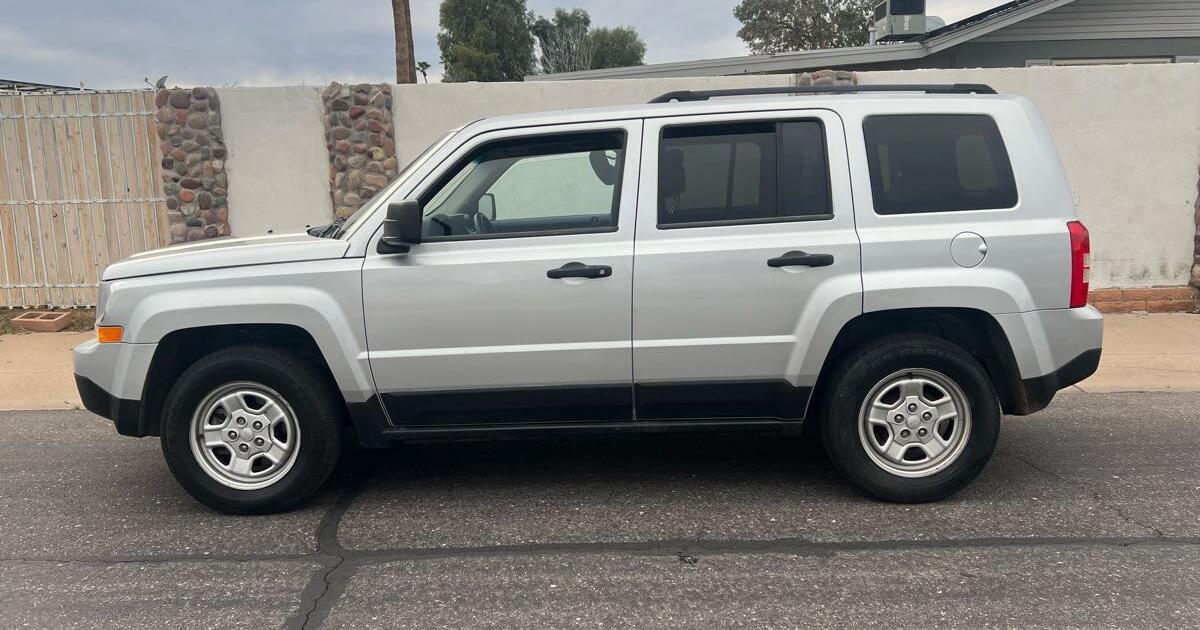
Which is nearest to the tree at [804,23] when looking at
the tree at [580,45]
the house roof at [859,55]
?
the tree at [580,45]

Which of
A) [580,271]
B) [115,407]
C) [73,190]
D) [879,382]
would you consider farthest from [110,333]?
[73,190]

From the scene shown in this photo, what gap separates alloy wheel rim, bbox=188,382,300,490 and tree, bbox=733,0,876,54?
43316 mm

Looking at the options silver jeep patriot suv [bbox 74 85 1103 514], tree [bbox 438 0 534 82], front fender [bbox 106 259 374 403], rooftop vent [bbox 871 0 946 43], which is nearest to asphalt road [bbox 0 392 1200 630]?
silver jeep patriot suv [bbox 74 85 1103 514]

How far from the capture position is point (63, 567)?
154 inches

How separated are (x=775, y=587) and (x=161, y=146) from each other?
804 cm

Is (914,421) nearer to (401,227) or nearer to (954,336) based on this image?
(954,336)

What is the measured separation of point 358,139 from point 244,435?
18.0 feet

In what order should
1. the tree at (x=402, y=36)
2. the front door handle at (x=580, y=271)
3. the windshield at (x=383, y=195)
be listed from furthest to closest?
the tree at (x=402, y=36), the windshield at (x=383, y=195), the front door handle at (x=580, y=271)

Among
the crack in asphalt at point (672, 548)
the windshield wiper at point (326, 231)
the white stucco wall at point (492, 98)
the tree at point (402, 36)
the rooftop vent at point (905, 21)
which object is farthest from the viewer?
Answer: the rooftop vent at point (905, 21)

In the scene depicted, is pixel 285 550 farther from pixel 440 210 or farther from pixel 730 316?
pixel 730 316

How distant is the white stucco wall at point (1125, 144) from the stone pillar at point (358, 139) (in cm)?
492

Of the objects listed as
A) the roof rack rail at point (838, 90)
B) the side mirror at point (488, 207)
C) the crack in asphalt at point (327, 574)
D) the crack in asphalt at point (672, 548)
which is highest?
the roof rack rail at point (838, 90)

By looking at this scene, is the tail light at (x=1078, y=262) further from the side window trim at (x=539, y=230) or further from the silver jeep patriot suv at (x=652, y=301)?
the side window trim at (x=539, y=230)

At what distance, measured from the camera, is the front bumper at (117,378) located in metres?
4.26
